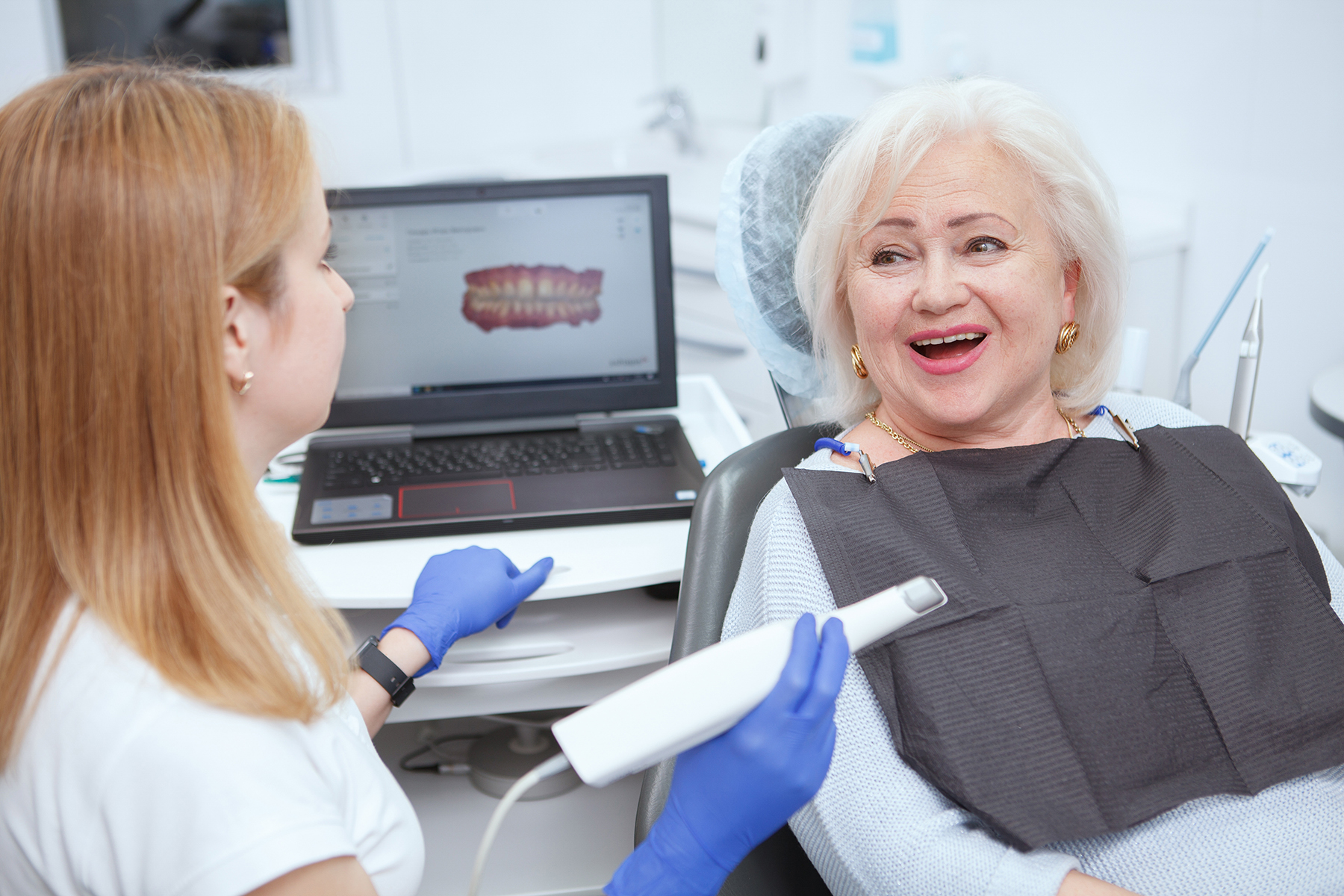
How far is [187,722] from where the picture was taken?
2.19 ft

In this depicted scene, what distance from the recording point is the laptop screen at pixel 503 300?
152 centimetres

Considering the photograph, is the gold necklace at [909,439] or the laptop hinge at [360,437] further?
the laptop hinge at [360,437]

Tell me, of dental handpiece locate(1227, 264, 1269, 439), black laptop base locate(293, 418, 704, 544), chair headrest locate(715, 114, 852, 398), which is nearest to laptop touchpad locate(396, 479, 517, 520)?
black laptop base locate(293, 418, 704, 544)

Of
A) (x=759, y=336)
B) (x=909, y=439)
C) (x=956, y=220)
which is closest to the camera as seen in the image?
(x=956, y=220)

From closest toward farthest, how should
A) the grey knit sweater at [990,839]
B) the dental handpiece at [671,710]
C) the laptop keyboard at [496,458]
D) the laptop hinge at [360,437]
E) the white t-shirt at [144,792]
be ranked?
1. the white t-shirt at [144,792]
2. the dental handpiece at [671,710]
3. the grey knit sweater at [990,839]
4. the laptop keyboard at [496,458]
5. the laptop hinge at [360,437]

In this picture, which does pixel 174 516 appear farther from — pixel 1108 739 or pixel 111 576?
pixel 1108 739

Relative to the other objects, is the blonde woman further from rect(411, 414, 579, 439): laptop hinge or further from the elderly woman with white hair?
rect(411, 414, 579, 439): laptop hinge

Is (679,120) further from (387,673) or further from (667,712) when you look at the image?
(667,712)

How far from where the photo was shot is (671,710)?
0.79 meters

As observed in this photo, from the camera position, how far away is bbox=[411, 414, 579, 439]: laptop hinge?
5.24 feet

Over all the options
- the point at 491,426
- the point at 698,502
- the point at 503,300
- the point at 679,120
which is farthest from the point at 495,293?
the point at 679,120

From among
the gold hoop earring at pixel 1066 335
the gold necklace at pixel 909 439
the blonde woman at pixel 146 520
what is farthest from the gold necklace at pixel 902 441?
the blonde woman at pixel 146 520

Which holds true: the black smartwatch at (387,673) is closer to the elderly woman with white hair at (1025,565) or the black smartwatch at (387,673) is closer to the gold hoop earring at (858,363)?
the elderly woman with white hair at (1025,565)

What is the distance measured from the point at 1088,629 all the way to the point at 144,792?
828 mm
